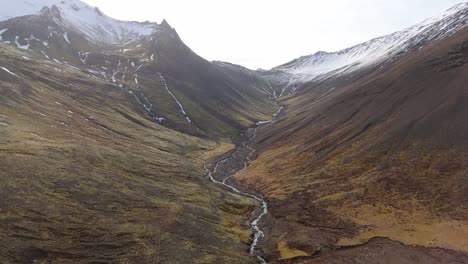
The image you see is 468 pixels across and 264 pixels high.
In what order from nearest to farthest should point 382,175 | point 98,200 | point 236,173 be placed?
point 98,200
point 382,175
point 236,173

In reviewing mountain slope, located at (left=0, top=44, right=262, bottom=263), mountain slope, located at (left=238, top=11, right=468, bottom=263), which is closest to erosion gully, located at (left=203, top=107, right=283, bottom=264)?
mountain slope, located at (left=0, top=44, right=262, bottom=263)

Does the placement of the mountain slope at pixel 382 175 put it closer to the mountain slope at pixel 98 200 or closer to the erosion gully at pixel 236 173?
the erosion gully at pixel 236 173

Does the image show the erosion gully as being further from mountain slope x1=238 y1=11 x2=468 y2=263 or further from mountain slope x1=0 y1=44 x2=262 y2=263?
mountain slope x1=238 y1=11 x2=468 y2=263

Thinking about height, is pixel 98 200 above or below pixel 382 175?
above

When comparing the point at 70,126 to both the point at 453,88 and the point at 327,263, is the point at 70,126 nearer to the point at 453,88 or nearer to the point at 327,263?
the point at 327,263

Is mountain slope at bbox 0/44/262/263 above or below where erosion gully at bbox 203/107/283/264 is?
above

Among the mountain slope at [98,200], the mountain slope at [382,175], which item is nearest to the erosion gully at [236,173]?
the mountain slope at [98,200]

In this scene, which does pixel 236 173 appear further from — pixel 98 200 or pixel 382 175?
pixel 98 200

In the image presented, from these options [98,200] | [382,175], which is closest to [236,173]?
[382,175]
